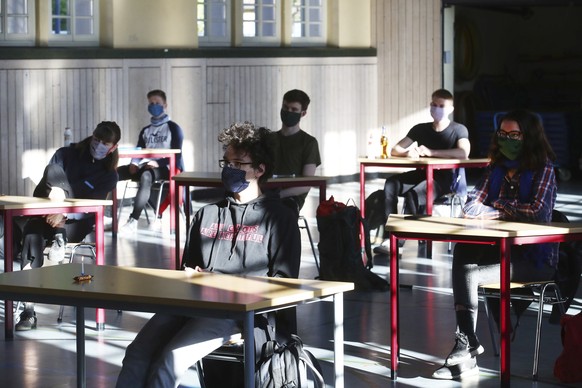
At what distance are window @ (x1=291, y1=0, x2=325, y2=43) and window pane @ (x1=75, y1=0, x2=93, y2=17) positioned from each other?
3.17 meters

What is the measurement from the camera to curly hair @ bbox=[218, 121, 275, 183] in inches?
204

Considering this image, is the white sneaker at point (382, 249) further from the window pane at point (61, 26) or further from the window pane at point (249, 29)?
the window pane at point (249, 29)

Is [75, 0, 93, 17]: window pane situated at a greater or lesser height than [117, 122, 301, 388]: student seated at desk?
greater

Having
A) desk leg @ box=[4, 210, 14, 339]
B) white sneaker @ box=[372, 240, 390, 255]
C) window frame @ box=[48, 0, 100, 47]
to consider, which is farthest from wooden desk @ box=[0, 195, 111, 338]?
window frame @ box=[48, 0, 100, 47]

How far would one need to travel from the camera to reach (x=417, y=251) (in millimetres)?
10016

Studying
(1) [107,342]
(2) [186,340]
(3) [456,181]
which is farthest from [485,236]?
(3) [456,181]

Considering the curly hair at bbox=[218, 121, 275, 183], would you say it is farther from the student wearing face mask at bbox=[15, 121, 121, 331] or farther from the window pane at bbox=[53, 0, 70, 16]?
the window pane at bbox=[53, 0, 70, 16]

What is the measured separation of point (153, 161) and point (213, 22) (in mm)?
3528

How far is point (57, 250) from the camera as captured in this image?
7.22 meters

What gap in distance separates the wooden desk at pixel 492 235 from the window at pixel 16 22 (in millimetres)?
7618

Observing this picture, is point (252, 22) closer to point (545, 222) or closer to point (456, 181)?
point (456, 181)

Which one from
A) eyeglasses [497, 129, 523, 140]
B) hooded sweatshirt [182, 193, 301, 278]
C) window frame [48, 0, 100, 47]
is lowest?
hooded sweatshirt [182, 193, 301, 278]

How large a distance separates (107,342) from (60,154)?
165cm

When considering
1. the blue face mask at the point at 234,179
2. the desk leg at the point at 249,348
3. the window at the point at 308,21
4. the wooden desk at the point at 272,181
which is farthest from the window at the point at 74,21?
the desk leg at the point at 249,348
